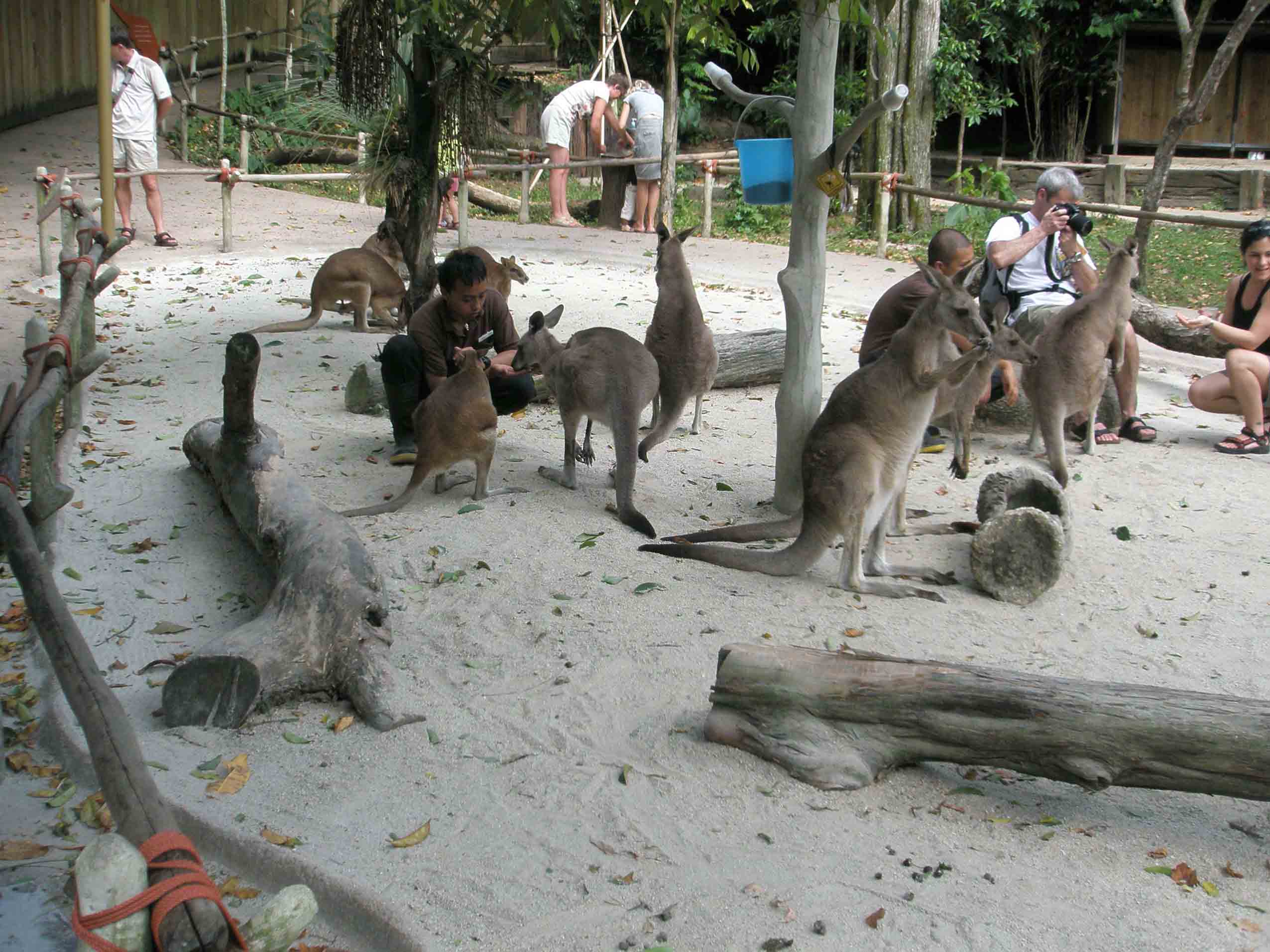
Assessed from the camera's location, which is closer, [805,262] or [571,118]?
[805,262]

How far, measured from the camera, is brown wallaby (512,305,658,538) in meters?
5.47

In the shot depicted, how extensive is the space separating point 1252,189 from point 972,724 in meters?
14.3

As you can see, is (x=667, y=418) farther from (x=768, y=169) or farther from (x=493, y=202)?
(x=493, y=202)

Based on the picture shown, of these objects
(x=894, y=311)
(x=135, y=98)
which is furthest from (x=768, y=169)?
(x=135, y=98)

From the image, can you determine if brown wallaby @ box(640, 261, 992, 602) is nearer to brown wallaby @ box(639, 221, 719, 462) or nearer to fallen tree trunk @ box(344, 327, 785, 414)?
brown wallaby @ box(639, 221, 719, 462)

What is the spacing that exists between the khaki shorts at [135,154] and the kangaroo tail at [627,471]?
816cm

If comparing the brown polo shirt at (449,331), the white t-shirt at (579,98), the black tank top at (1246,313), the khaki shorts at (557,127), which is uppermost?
the white t-shirt at (579,98)

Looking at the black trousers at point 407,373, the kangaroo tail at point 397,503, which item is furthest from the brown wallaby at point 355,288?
the kangaroo tail at point 397,503

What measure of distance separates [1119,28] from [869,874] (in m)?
16.0

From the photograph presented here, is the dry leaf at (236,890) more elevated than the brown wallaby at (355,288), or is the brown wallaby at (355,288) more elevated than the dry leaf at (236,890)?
the brown wallaby at (355,288)

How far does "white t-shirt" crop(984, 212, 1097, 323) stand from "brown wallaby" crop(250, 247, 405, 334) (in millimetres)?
4245

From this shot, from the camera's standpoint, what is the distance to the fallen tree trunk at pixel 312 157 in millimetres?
16641

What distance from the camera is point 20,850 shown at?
2.92m

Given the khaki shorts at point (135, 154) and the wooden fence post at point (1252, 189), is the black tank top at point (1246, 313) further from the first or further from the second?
the khaki shorts at point (135, 154)
